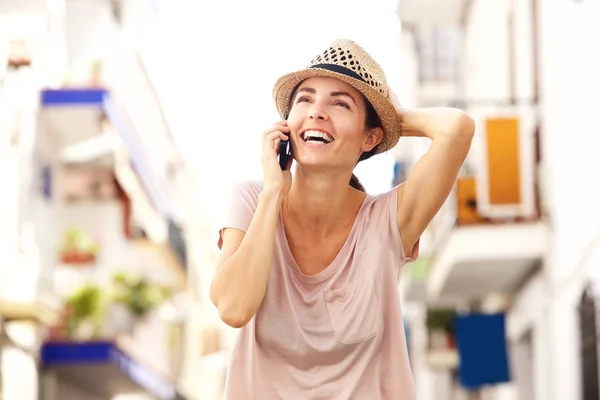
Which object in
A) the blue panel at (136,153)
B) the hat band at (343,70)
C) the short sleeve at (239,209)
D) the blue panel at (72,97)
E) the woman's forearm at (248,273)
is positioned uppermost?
the blue panel at (72,97)

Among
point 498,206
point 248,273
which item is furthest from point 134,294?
point 248,273

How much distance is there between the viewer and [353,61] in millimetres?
4004

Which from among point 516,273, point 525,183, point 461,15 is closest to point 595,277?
point 525,183

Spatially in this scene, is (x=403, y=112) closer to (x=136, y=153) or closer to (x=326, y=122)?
(x=326, y=122)

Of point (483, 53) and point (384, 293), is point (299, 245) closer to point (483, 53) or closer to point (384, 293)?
point (384, 293)

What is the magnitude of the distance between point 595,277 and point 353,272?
10634 millimetres

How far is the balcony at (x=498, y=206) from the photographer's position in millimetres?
17500

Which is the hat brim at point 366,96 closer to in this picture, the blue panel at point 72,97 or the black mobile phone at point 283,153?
the black mobile phone at point 283,153

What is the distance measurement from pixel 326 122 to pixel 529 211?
46.2 feet

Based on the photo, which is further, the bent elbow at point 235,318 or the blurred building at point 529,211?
the blurred building at point 529,211

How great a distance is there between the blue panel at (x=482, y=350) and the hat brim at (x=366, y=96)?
15949 mm

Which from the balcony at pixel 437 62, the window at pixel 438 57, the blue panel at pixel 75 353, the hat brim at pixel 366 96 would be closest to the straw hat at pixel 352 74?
the hat brim at pixel 366 96

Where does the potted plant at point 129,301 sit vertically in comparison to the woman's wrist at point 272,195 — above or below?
below

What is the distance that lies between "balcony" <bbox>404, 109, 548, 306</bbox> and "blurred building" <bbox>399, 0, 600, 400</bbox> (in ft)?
0.06
